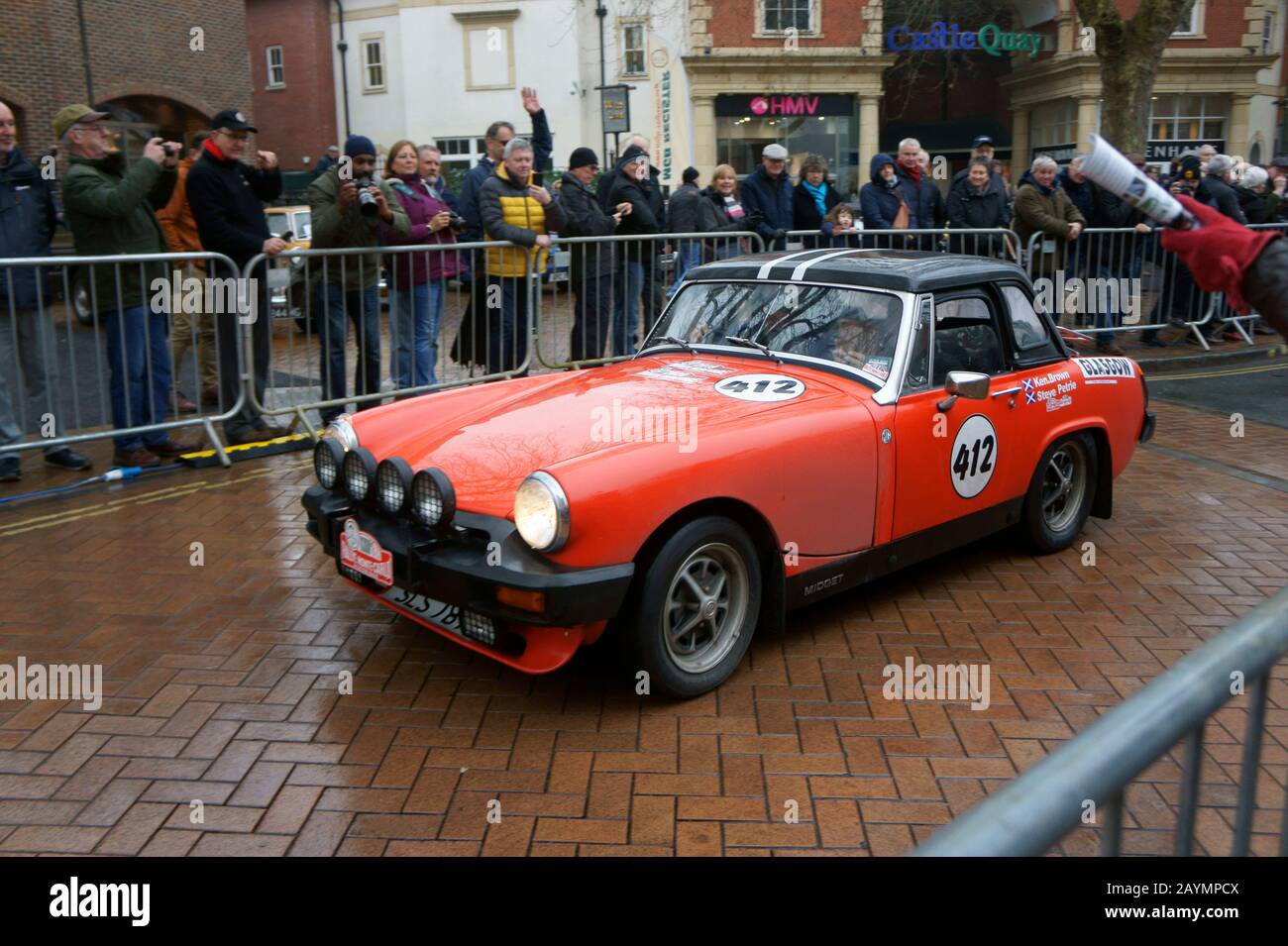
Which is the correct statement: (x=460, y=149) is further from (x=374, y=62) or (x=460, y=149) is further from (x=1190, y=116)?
(x=1190, y=116)

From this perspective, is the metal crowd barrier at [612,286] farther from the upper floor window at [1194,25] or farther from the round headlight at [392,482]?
the upper floor window at [1194,25]

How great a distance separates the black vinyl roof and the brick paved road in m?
1.46

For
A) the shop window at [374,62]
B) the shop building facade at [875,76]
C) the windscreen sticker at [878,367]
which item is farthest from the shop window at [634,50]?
the windscreen sticker at [878,367]

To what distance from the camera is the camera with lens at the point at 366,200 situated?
716 cm

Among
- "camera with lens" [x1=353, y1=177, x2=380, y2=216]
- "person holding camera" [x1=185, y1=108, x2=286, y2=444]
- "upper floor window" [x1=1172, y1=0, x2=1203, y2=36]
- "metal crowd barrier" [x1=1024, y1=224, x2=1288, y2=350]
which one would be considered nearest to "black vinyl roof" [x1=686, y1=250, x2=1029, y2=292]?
"camera with lens" [x1=353, y1=177, x2=380, y2=216]

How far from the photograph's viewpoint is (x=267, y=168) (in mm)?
8086

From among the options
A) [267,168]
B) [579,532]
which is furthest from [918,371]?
[267,168]

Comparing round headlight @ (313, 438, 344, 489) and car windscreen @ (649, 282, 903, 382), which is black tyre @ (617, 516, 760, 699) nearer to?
car windscreen @ (649, 282, 903, 382)

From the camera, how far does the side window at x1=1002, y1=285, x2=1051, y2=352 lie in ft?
17.0

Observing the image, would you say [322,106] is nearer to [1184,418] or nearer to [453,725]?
[1184,418]

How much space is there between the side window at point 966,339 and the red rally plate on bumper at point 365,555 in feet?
8.10

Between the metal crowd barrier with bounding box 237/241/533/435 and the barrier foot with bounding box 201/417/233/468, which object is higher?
the metal crowd barrier with bounding box 237/241/533/435

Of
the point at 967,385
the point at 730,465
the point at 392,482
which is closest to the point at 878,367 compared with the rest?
the point at 967,385

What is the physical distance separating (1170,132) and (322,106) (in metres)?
27.0
